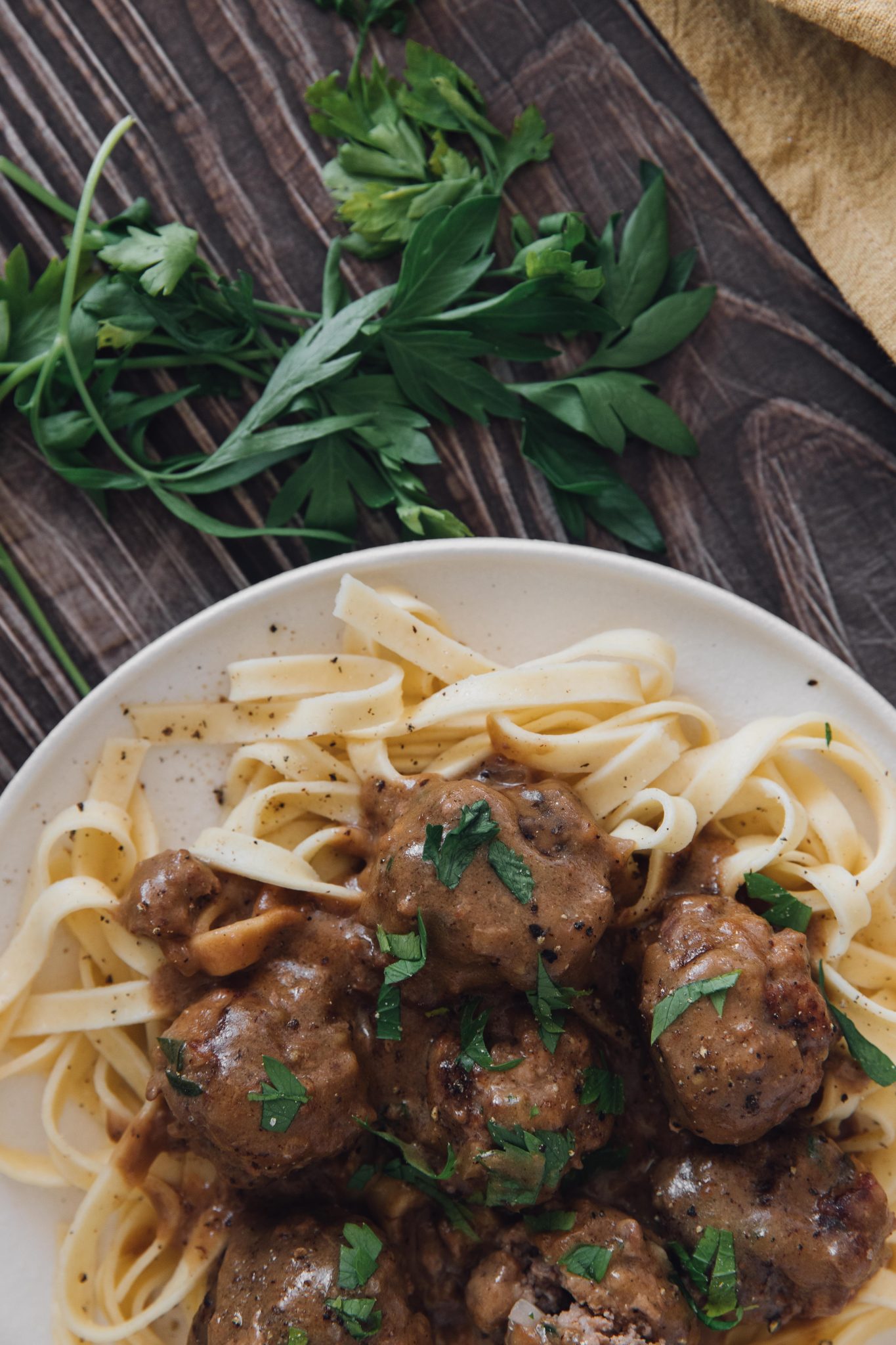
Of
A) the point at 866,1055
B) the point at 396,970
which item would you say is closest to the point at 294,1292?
the point at 396,970

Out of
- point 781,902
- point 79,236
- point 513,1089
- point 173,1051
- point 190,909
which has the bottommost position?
point 781,902

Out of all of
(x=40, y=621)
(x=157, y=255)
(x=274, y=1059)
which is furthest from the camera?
(x=40, y=621)

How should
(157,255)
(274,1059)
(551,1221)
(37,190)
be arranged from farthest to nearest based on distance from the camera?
(37,190)
(157,255)
(551,1221)
(274,1059)

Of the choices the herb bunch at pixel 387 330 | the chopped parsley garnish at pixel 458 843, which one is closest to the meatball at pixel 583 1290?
→ the chopped parsley garnish at pixel 458 843

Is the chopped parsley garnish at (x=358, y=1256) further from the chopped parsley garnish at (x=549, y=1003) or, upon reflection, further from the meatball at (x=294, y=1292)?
the chopped parsley garnish at (x=549, y=1003)

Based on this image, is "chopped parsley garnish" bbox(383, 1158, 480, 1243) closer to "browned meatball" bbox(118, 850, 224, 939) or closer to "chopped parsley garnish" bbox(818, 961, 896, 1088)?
"browned meatball" bbox(118, 850, 224, 939)

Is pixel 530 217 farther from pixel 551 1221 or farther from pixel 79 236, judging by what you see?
pixel 551 1221

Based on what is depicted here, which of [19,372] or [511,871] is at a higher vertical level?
[19,372]

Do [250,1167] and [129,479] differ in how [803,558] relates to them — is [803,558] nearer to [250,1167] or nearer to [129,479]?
[129,479]
